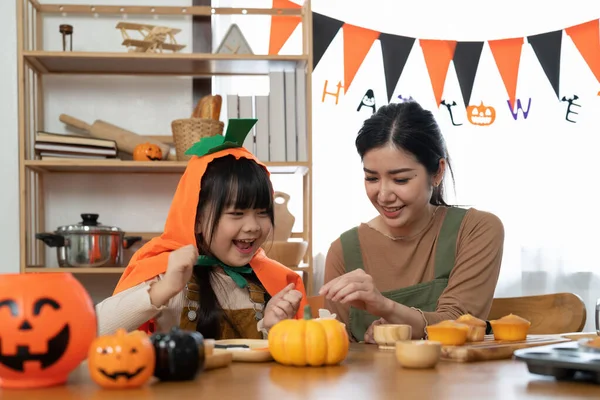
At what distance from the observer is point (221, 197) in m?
1.57

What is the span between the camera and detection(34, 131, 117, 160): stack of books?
277 cm

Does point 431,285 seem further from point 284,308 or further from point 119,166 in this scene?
point 119,166

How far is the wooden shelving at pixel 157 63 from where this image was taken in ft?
9.14

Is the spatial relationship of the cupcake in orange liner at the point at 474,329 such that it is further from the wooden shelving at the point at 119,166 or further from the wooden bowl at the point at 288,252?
the wooden shelving at the point at 119,166

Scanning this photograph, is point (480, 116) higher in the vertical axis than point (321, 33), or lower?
lower

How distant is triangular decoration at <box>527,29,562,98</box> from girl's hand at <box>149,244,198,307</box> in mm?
2541

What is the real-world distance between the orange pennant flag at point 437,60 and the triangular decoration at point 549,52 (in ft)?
1.28

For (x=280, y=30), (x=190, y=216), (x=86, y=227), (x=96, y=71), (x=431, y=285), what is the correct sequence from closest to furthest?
(x=190, y=216) < (x=431, y=285) < (x=86, y=227) < (x=96, y=71) < (x=280, y=30)

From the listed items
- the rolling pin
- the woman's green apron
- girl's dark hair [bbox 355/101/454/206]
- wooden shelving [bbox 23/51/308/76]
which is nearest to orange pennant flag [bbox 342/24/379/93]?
wooden shelving [bbox 23/51/308/76]

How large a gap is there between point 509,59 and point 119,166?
1797 mm

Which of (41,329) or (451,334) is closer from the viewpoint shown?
(41,329)

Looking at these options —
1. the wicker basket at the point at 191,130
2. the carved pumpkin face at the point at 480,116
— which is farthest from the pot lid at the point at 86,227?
the carved pumpkin face at the point at 480,116

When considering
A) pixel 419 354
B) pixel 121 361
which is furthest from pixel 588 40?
pixel 121 361

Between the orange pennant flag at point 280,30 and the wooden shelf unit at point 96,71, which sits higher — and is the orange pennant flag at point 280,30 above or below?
above
